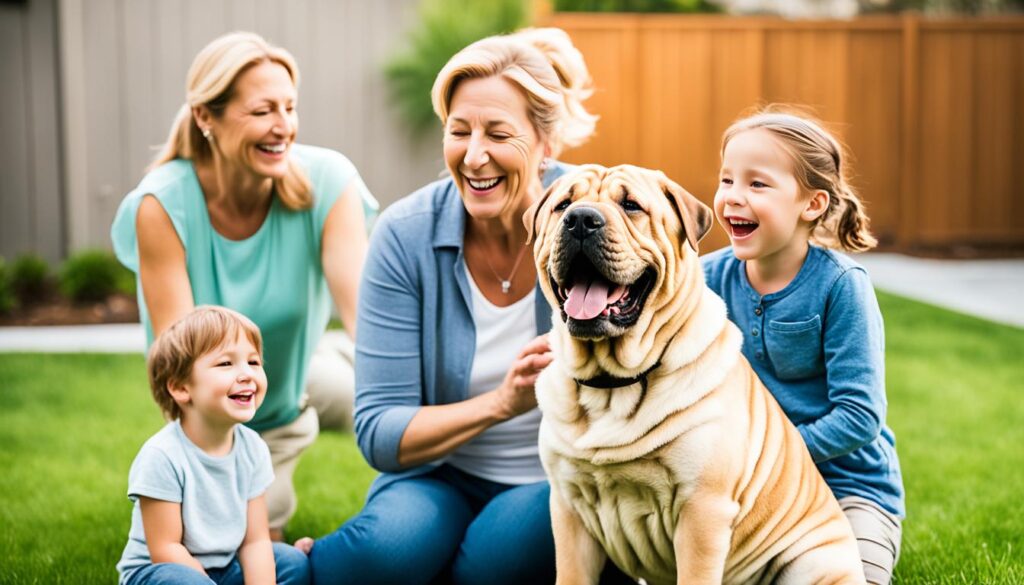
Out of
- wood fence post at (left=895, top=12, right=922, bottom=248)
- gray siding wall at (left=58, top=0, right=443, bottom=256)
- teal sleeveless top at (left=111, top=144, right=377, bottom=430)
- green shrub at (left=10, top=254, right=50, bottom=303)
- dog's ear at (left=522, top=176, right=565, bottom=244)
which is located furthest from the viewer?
wood fence post at (left=895, top=12, right=922, bottom=248)

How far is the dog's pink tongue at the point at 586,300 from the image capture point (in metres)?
2.57

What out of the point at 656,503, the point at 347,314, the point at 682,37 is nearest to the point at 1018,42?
the point at 682,37

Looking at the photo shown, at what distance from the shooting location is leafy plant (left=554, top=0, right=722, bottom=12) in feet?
42.8

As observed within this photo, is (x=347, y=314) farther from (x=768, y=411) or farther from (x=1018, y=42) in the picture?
(x=1018, y=42)

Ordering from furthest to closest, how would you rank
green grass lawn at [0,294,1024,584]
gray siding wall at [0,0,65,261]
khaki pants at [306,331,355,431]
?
gray siding wall at [0,0,65,261], khaki pants at [306,331,355,431], green grass lawn at [0,294,1024,584]

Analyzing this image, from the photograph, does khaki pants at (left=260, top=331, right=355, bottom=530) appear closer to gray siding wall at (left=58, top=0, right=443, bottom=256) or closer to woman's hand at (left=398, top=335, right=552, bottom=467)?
woman's hand at (left=398, top=335, right=552, bottom=467)

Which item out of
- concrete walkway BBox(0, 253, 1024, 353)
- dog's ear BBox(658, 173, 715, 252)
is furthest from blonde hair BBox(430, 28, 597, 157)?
concrete walkway BBox(0, 253, 1024, 353)

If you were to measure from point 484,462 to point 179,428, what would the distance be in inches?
36.4

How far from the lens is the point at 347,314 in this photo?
4.01m

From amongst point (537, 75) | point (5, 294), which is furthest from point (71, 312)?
point (537, 75)

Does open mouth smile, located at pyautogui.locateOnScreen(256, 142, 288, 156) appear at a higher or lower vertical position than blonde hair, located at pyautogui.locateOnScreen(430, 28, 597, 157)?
lower

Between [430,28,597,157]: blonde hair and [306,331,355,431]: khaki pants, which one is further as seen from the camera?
[306,331,355,431]: khaki pants

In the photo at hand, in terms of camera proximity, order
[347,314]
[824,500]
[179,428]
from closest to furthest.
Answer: [824,500] < [179,428] < [347,314]

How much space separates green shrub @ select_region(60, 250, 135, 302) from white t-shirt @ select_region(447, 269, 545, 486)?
19.7 feet
